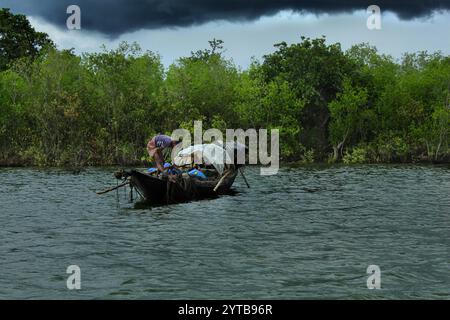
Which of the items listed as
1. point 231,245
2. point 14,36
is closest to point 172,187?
point 231,245

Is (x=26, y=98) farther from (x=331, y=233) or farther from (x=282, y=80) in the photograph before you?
(x=331, y=233)

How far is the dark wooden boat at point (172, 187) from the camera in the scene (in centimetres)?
2888

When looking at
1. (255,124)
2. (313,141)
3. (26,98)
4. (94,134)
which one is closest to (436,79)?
(313,141)

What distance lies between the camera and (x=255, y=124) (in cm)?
7262

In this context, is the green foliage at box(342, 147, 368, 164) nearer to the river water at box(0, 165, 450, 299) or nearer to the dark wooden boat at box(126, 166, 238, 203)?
the river water at box(0, 165, 450, 299)

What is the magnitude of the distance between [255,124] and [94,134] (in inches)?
777

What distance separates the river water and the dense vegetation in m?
32.2

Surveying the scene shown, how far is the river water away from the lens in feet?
47.6

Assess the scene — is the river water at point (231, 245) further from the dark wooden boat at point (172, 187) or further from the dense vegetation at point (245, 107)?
the dense vegetation at point (245, 107)

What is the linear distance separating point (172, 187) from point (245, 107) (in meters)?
40.9

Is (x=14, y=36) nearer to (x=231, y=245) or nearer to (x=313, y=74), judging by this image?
(x=313, y=74)

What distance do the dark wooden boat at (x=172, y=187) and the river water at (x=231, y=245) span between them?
3.25 ft

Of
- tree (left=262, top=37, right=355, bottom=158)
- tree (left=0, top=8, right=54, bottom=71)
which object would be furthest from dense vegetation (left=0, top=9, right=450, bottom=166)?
tree (left=0, top=8, right=54, bottom=71)

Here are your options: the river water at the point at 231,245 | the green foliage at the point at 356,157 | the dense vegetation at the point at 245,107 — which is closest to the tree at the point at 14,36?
the dense vegetation at the point at 245,107
